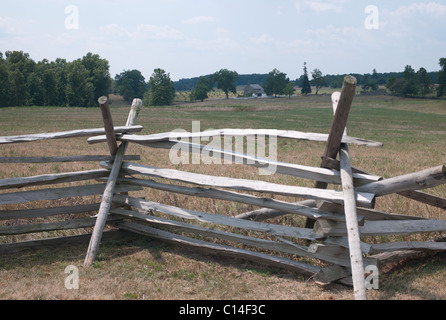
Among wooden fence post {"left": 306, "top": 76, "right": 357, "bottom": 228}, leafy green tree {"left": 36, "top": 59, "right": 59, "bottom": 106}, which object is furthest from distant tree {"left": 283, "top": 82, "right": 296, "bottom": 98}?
wooden fence post {"left": 306, "top": 76, "right": 357, "bottom": 228}

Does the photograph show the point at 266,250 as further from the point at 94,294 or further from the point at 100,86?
the point at 100,86

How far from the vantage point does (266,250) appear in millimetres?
5117

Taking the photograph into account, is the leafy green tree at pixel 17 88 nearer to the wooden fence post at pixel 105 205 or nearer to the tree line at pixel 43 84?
the tree line at pixel 43 84

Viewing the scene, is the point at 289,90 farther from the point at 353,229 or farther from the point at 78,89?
the point at 353,229

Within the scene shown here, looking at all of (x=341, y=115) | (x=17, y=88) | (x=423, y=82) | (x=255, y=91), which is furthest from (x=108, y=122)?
(x=255, y=91)

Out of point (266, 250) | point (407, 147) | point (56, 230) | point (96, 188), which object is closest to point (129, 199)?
point (96, 188)

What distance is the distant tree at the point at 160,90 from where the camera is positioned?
295 ft

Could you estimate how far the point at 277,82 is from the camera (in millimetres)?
119000

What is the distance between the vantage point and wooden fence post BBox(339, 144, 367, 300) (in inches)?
138

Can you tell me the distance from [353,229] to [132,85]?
105246 millimetres

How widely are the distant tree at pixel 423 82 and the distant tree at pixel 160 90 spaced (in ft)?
181

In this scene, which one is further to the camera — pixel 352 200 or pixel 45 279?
pixel 45 279

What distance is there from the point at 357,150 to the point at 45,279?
42.6 ft
